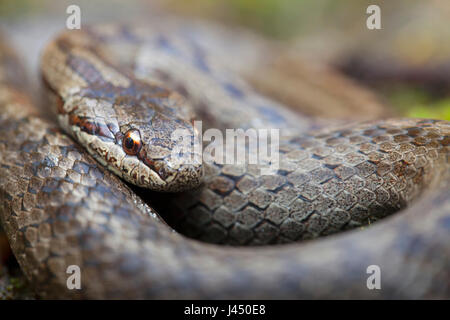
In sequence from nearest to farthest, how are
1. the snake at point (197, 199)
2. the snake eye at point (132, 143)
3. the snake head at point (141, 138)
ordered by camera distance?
the snake at point (197, 199)
the snake head at point (141, 138)
the snake eye at point (132, 143)

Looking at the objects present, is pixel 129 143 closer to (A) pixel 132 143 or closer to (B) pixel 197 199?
(A) pixel 132 143

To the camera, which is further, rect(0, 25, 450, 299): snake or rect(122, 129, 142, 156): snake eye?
rect(122, 129, 142, 156): snake eye

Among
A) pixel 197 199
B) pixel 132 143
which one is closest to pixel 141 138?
pixel 132 143

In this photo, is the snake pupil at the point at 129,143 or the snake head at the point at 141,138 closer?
the snake head at the point at 141,138

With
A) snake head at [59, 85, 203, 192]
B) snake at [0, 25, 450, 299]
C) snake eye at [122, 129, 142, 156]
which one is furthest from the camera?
snake eye at [122, 129, 142, 156]

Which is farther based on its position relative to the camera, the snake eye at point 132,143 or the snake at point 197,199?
the snake eye at point 132,143

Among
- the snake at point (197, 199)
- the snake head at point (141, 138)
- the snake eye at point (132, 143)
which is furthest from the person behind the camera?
the snake eye at point (132, 143)
